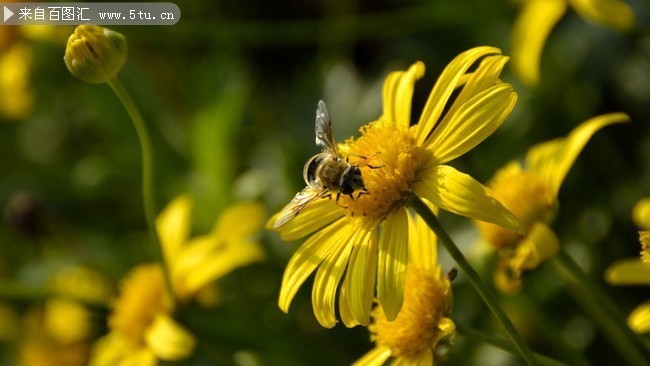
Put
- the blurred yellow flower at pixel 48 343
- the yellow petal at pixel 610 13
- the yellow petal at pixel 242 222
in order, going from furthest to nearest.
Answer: the blurred yellow flower at pixel 48 343
the yellow petal at pixel 242 222
the yellow petal at pixel 610 13

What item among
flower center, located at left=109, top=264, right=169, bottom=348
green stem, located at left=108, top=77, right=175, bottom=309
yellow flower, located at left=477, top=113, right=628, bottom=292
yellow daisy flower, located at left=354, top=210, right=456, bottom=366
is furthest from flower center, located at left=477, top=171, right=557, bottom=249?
flower center, located at left=109, top=264, right=169, bottom=348

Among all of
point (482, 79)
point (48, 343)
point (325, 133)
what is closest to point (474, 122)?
point (482, 79)

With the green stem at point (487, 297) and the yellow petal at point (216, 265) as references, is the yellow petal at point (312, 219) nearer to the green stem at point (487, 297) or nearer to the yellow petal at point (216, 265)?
the green stem at point (487, 297)

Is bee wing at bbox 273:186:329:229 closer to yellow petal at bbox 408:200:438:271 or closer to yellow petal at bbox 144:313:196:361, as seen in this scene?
yellow petal at bbox 408:200:438:271

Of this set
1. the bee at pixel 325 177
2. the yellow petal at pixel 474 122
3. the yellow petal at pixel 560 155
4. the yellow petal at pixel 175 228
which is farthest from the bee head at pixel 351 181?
the yellow petal at pixel 175 228

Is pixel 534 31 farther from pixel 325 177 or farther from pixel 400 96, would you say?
pixel 325 177

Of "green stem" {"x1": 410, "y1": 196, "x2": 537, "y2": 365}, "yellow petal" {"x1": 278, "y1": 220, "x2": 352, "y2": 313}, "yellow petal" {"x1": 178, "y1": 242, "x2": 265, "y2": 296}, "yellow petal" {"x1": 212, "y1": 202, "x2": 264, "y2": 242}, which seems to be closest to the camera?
"green stem" {"x1": 410, "y1": 196, "x2": 537, "y2": 365}

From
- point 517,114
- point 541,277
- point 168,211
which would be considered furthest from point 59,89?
point 541,277

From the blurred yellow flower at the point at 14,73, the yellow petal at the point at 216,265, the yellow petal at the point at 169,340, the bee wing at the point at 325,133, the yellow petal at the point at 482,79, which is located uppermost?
the blurred yellow flower at the point at 14,73

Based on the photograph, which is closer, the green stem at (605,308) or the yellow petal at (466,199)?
the yellow petal at (466,199)
